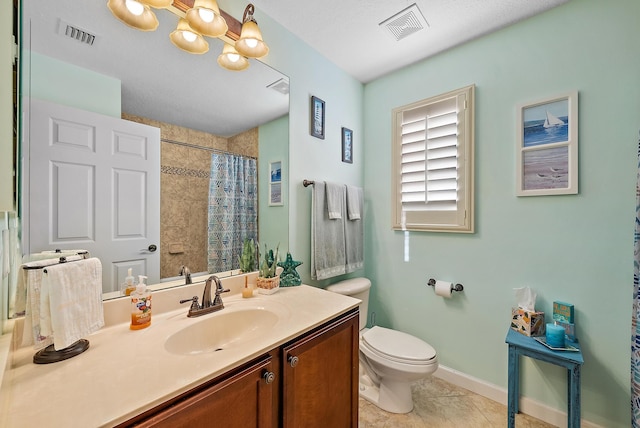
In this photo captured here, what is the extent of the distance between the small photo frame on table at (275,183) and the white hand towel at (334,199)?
1.22ft

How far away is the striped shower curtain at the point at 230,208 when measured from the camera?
1355mm

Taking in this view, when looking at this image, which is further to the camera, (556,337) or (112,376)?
(556,337)

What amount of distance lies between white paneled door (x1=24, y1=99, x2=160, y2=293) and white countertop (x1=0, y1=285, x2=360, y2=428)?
0.29 metres

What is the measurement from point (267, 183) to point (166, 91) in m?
0.69

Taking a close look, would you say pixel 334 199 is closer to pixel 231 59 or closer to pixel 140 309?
pixel 231 59

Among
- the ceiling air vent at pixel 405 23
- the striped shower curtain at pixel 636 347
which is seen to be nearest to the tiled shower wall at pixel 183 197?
the ceiling air vent at pixel 405 23

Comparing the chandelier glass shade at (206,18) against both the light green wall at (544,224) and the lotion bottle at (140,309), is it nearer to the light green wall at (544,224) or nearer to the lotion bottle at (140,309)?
the lotion bottle at (140,309)

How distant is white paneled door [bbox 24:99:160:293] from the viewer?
2.90 ft

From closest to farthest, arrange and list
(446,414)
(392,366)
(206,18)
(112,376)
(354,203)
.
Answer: (112,376)
(206,18)
(392,366)
(446,414)
(354,203)

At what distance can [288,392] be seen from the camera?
3.11 feet

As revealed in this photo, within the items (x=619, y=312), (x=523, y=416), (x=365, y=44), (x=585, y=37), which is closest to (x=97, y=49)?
(x=365, y=44)

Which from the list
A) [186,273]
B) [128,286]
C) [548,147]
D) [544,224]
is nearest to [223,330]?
[186,273]

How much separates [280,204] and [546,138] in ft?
5.45

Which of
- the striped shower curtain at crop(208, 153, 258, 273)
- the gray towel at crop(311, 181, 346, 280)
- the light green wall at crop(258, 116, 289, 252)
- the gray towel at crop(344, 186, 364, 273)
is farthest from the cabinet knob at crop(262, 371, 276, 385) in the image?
the gray towel at crop(344, 186, 364, 273)
